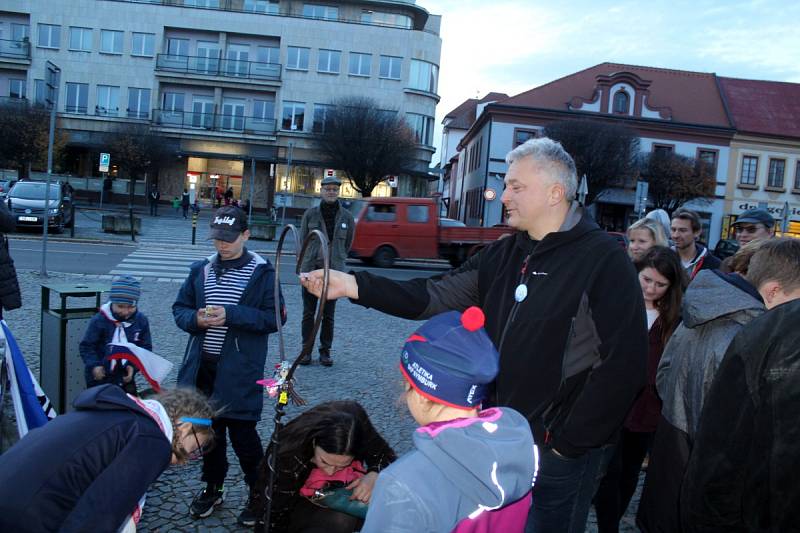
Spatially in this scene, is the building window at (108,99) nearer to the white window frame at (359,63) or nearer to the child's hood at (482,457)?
the white window frame at (359,63)

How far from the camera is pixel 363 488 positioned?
10.0 ft

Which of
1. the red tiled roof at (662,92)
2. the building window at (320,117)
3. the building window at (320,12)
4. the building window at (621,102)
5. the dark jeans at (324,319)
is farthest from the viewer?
the building window at (320,12)

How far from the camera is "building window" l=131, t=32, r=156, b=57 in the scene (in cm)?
4378

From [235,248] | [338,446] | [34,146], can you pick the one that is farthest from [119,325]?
[34,146]

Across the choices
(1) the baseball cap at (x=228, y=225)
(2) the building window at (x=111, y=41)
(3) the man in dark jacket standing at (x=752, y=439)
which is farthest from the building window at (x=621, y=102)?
(3) the man in dark jacket standing at (x=752, y=439)

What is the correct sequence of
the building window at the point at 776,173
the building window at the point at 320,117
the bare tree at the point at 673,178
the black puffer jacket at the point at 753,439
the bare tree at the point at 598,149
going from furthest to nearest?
the building window at the point at 776,173 → the building window at the point at 320,117 → the bare tree at the point at 673,178 → the bare tree at the point at 598,149 → the black puffer jacket at the point at 753,439

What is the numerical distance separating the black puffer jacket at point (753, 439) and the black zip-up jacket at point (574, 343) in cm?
42

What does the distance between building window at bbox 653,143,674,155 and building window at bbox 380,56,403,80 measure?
17.5 metres

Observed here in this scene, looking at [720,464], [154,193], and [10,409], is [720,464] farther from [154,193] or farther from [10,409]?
[154,193]

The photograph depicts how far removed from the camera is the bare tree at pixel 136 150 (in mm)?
37406

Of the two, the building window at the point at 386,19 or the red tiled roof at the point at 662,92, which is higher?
the building window at the point at 386,19

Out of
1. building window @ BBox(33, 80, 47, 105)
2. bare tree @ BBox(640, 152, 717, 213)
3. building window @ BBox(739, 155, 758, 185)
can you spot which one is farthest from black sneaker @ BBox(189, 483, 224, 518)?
building window @ BBox(33, 80, 47, 105)

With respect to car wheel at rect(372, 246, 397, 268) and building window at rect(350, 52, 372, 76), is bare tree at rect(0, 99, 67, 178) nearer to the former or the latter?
building window at rect(350, 52, 372, 76)

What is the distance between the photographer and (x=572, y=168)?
2.64 meters
